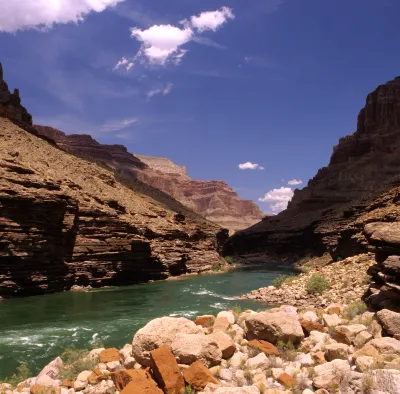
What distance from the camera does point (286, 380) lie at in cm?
658

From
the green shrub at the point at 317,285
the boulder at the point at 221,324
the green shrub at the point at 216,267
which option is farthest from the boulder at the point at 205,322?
the green shrub at the point at 216,267

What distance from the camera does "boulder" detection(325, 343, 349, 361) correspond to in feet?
23.3

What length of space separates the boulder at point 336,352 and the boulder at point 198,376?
226 centimetres

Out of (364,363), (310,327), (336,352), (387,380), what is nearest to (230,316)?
(310,327)

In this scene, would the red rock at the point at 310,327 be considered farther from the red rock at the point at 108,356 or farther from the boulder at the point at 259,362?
the red rock at the point at 108,356

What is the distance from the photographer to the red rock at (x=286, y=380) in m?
6.48

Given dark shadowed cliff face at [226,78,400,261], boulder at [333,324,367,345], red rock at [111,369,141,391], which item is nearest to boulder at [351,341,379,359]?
boulder at [333,324,367,345]

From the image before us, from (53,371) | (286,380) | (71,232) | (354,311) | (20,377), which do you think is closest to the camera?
(286,380)

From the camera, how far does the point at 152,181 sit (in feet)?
607

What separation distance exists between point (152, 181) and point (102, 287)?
15480 cm

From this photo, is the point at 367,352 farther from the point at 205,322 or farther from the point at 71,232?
the point at 71,232

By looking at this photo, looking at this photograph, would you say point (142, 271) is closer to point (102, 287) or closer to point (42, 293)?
point (102, 287)

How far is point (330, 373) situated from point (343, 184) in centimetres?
8541

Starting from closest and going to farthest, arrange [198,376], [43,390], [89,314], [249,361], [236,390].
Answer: [236,390] → [198,376] → [43,390] → [249,361] → [89,314]
